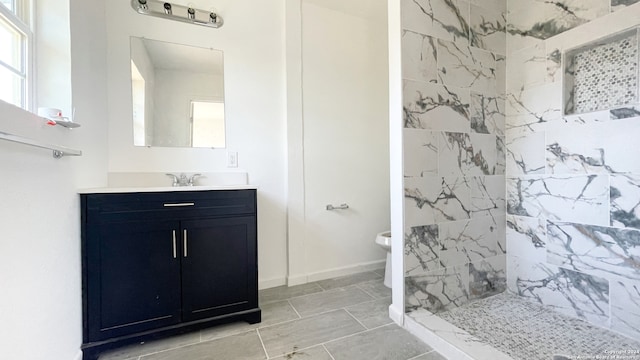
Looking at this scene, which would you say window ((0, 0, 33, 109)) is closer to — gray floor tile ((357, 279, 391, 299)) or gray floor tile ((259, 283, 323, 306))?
gray floor tile ((259, 283, 323, 306))

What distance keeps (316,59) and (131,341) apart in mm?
2521

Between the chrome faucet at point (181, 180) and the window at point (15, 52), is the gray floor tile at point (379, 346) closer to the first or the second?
the chrome faucet at point (181, 180)

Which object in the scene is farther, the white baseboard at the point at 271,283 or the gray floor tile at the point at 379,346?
the white baseboard at the point at 271,283

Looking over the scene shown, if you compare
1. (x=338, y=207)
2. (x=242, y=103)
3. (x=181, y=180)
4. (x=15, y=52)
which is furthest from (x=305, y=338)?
(x=15, y=52)

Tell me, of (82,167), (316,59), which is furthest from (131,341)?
(316,59)

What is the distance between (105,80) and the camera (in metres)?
1.89

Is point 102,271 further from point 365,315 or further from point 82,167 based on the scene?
point 365,315

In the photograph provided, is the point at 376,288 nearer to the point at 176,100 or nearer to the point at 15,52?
the point at 176,100

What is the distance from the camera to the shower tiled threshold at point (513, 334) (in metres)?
1.39

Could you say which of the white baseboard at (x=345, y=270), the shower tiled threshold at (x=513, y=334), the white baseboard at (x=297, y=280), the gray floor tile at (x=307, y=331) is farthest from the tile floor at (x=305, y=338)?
the white baseboard at (x=345, y=270)

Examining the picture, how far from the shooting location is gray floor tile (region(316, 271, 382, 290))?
240cm

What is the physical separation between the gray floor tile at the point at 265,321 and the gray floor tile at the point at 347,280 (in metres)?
0.46

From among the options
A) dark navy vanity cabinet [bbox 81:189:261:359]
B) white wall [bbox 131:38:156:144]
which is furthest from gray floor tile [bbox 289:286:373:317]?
white wall [bbox 131:38:156:144]

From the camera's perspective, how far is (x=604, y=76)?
5.41 ft
